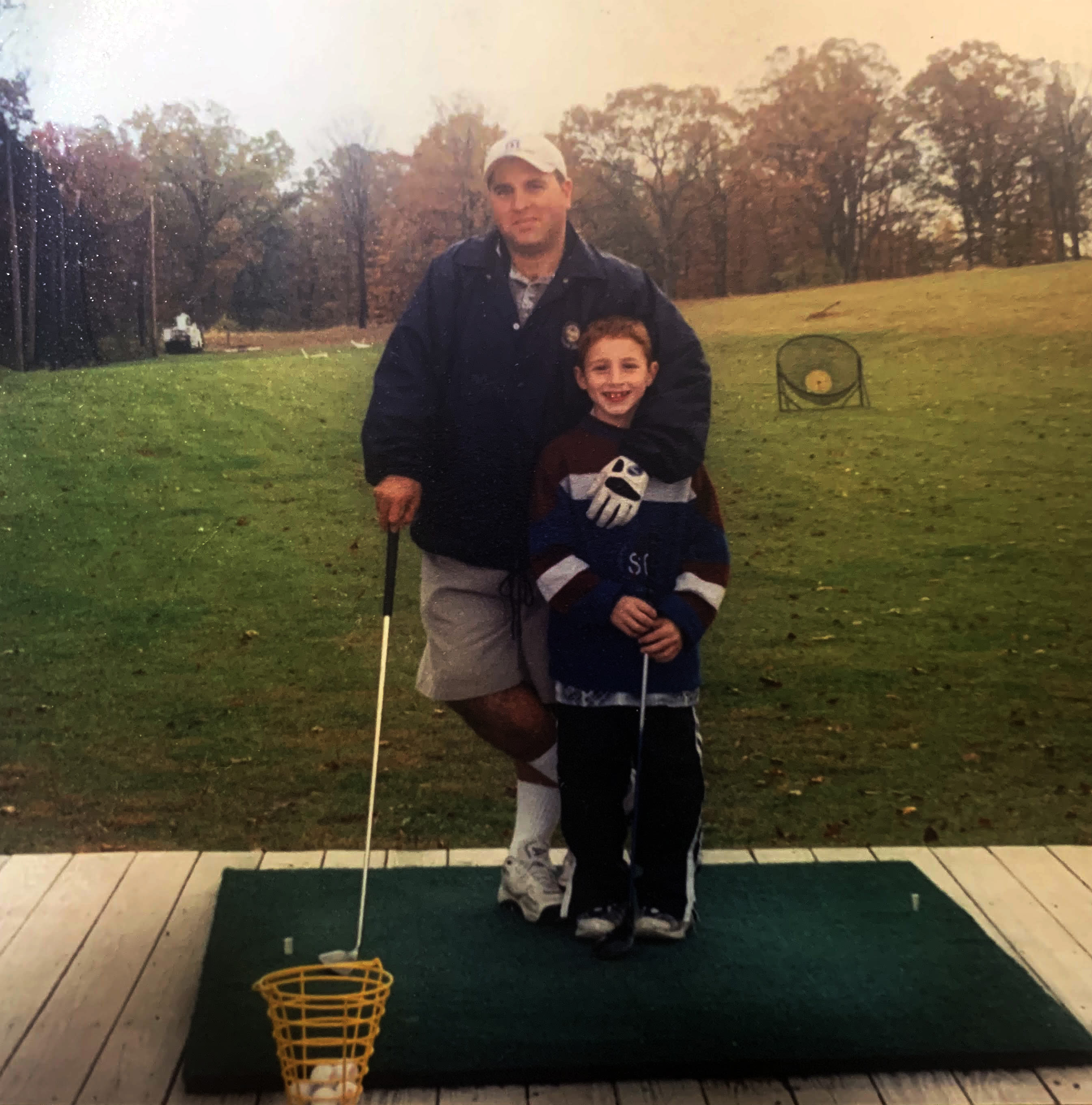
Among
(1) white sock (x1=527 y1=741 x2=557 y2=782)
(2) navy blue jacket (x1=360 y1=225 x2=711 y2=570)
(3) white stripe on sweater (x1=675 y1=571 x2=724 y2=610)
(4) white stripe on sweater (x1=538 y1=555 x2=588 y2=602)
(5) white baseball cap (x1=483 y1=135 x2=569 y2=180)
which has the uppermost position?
(5) white baseball cap (x1=483 y1=135 x2=569 y2=180)

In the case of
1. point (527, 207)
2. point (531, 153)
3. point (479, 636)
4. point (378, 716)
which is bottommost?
point (378, 716)

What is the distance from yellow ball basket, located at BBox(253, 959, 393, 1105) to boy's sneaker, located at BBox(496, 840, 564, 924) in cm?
38

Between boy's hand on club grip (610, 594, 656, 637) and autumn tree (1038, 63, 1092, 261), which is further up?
autumn tree (1038, 63, 1092, 261)

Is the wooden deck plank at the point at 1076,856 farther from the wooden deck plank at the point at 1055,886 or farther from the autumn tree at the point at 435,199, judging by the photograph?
the autumn tree at the point at 435,199

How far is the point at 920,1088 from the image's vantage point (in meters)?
2.57

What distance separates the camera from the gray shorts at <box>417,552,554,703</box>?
2.84 metres

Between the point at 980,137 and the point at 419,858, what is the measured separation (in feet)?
7.32

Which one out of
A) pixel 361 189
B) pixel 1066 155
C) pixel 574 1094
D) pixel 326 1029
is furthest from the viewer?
pixel 1066 155

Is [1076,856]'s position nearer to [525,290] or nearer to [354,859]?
[354,859]

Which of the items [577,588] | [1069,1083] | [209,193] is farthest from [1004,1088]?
[209,193]

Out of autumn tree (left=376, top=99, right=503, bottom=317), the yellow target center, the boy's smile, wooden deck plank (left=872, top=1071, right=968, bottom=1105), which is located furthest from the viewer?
the yellow target center

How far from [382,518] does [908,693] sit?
1.34 m

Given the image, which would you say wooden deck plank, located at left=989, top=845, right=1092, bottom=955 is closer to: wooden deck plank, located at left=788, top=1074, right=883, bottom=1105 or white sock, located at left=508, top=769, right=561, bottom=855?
wooden deck plank, located at left=788, top=1074, right=883, bottom=1105

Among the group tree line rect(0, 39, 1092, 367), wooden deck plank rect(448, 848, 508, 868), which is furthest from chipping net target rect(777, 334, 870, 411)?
wooden deck plank rect(448, 848, 508, 868)
